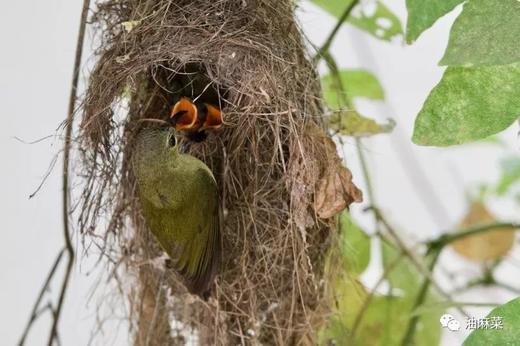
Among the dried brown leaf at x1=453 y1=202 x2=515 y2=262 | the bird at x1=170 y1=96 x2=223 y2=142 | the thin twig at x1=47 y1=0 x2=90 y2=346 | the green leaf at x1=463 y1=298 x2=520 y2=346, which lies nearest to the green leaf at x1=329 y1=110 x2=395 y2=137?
the bird at x1=170 y1=96 x2=223 y2=142

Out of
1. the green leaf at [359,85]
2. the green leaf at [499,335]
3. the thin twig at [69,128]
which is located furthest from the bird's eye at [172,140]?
the green leaf at [499,335]

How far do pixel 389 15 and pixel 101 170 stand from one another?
63cm

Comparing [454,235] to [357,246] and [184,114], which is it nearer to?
[357,246]

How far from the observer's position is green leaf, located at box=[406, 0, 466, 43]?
94 cm

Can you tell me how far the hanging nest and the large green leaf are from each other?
11cm

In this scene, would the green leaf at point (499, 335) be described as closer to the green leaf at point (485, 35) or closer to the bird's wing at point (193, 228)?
the green leaf at point (485, 35)

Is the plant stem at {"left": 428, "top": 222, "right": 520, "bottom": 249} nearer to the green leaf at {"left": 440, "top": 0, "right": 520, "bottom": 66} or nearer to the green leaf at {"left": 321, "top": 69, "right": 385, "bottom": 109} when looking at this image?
the green leaf at {"left": 321, "top": 69, "right": 385, "bottom": 109}

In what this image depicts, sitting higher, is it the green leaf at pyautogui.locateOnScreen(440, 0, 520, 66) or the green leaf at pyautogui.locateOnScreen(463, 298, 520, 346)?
the green leaf at pyautogui.locateOnScreen(440, 0, 520, 66)

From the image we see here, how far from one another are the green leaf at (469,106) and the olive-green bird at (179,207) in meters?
0.52

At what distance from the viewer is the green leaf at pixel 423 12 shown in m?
0.94

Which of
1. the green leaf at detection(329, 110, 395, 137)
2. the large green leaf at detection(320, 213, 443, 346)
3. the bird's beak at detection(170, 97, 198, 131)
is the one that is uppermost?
the green leaf at detection(329, 110, 395, 137)

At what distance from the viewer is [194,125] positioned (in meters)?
1.45

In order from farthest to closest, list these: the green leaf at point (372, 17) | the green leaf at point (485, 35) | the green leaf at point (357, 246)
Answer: the green leaf at point (357, 246)
the green leaf at point (372, 17)
the green leaf at point (485, 35)

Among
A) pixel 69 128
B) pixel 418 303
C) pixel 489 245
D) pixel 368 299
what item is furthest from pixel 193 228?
pixel 489 245
